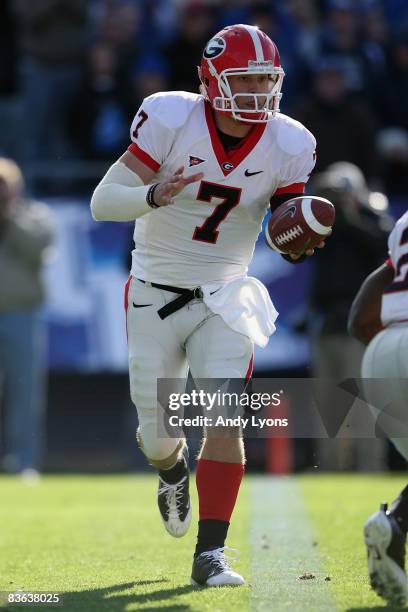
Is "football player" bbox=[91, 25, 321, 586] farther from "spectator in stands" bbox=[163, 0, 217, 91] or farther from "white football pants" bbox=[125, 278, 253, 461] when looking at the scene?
"spectator in stands" bbox=[163, 0, 217, 91]

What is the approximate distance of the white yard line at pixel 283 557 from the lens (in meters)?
3.87

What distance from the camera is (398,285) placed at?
3986 mm

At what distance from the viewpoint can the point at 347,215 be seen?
8.45 m

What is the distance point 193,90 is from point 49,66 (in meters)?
1.47

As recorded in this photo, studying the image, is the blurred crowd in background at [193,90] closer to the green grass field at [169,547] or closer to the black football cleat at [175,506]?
the green grass field at [169,547]

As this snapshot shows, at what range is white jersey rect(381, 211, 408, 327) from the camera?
13.0ft

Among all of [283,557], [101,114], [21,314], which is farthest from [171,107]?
[101,114]

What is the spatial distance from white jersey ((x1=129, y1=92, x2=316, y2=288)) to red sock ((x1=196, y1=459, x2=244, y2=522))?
72 centimetres

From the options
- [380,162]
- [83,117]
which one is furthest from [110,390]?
[380,162]

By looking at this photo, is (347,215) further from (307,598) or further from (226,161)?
(307,598)

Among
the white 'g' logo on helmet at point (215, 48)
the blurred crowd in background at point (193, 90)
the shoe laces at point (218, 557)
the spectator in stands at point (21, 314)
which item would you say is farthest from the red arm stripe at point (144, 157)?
the spectator in stands at point (21, 314)

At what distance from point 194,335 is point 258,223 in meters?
0.51

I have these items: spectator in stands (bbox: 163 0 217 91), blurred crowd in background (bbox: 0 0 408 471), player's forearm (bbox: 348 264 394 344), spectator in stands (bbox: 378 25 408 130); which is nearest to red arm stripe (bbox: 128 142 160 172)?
player's forearm (bbox: 348 264 394 344)

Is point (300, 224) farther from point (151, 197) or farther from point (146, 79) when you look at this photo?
point (146, 79)
